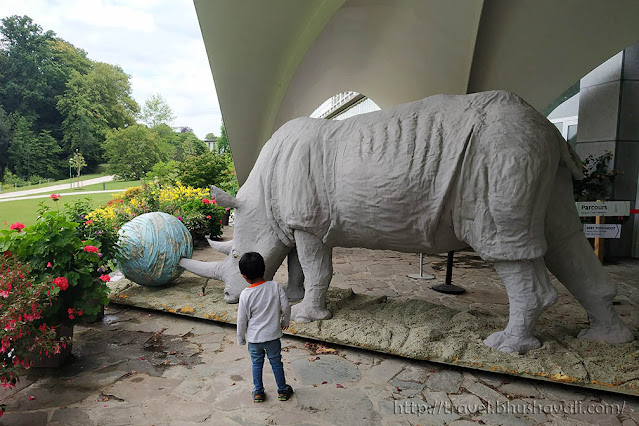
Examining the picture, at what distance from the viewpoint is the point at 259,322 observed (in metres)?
2.72

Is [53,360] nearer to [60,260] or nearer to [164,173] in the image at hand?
[60,260]

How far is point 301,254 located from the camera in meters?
3.93

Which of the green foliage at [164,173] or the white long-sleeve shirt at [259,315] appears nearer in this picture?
the white long-sleeve shirt at [259,315]

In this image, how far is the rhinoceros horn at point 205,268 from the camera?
4.52 metres

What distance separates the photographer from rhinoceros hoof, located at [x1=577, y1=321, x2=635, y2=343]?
329cm

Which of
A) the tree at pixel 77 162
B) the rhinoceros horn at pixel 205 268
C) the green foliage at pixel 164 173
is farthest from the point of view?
the green foliage at pixel 164 173

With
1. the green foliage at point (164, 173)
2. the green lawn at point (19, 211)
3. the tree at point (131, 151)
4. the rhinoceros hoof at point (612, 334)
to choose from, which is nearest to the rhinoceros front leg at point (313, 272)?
the rhinoceros hoof at point (612, 334)

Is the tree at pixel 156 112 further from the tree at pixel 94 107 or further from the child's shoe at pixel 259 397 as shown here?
the child's shoe at pixel 259 397

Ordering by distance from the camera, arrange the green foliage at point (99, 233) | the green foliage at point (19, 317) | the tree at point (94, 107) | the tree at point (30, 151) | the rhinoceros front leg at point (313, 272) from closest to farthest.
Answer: the green foliage at point (19, 317)
the rhinoceros front leg at point (313, 272)
the green foliage at point (99, 233)
the tree at point (30, 151)
the tree at point (94, 107)

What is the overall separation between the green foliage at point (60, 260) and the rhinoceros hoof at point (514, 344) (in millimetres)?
3269

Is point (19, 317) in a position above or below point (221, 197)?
below

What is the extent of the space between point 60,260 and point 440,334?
3231 millimetres

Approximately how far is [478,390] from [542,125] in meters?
2.02

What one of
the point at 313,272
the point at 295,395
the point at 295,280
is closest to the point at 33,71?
the point at 295,280
